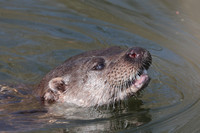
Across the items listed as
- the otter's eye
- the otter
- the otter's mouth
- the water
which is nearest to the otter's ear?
the otter

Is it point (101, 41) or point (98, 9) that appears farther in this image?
point (98, 9)

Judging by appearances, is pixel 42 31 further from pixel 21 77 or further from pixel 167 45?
pixel 167 45

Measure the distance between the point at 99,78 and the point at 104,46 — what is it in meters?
3.22

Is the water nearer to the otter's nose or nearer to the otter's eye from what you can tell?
the otter's eye

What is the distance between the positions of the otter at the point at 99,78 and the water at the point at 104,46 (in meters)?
0.24

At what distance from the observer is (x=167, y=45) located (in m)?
10.2

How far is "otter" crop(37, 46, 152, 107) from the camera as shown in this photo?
6.77 metres

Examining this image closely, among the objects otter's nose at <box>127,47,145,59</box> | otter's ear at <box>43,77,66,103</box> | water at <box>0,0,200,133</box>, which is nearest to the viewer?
otter's nose at <box>127,47,145,59</box>

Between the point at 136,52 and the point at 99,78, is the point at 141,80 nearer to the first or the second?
the point at 136,52

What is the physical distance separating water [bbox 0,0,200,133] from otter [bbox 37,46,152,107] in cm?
24

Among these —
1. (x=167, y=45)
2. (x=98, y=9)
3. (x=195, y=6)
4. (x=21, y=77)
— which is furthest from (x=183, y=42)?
(x=21, y=77)

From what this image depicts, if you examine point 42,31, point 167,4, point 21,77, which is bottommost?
point 21,77

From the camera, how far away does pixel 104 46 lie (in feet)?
33.7

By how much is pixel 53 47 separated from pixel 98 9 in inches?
91.7
